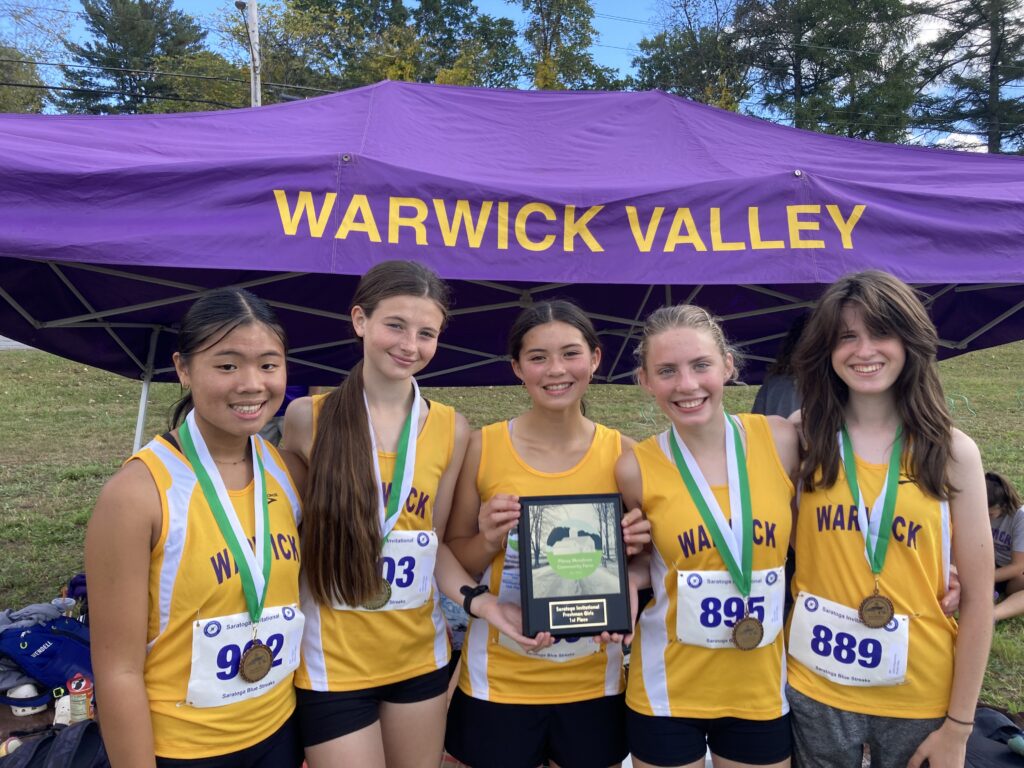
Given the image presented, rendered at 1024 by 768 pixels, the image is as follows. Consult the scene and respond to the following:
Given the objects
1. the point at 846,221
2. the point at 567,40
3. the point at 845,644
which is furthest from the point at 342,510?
the point at 567,40

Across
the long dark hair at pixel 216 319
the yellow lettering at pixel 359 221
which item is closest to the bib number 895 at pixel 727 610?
the long dark hair at pixel 216 319

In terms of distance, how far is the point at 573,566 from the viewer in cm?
201

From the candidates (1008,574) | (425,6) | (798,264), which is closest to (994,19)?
(425,6)

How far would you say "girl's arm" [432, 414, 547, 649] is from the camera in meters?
2.13

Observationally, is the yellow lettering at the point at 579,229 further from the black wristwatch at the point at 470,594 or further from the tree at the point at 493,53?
the tree at the point at 493,53

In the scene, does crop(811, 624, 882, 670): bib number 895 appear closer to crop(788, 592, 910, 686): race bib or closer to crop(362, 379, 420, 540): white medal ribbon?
crop(788, 592, 910, 686): race bib

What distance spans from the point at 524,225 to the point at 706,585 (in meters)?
1.39

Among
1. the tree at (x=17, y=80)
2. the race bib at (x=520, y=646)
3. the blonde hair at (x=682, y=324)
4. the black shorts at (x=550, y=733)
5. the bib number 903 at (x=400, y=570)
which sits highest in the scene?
the tree at (x=17, y=80)

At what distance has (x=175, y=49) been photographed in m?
35.8

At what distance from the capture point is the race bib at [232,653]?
5.92 feet

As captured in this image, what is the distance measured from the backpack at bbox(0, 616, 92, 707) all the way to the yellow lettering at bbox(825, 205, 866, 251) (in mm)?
4088

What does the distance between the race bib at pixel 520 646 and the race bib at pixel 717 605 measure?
307mm

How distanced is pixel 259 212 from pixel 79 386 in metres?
14.0

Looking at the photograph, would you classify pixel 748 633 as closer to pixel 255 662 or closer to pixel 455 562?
pixel 455 562
